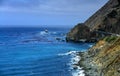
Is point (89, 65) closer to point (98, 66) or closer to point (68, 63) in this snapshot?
point (98, 66)

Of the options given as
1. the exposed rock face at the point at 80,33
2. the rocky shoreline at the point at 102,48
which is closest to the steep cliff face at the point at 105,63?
the rocky shoreline at the point at 102,48

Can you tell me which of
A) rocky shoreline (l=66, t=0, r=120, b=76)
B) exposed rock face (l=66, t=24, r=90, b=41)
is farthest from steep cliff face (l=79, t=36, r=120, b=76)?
exposed rock face (l=66, t=24, r=90, b=41)

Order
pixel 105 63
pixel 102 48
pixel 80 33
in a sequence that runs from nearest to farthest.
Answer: pixel 105 63, pixel 102 48, pixel 80 33

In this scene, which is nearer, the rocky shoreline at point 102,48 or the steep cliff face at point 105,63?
the steep cliff face at point 105,63

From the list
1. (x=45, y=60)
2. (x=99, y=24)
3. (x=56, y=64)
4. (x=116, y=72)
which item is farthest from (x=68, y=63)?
(x=99, y=24)

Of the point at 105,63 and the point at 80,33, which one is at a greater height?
the point at 80,33

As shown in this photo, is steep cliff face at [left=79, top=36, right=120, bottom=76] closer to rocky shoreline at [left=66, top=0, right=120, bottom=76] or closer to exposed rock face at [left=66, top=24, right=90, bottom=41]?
rocky shoreline at [left=66, top=0, right=120, bottom=76]

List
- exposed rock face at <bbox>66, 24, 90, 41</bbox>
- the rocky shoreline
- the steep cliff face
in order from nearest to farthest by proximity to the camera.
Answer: the steep cliff face, the rocky shoreline, exposed rock face at <bbox>66, 24, 90, 41</bbox>

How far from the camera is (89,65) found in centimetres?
8719

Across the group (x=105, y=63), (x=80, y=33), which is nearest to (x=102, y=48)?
(x=105, y=63)

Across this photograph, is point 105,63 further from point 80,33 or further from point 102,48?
point 80,33

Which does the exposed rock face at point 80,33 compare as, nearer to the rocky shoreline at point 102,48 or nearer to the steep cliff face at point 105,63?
the rocky shoreline at point 102,48

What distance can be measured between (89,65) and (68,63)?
1231 cm

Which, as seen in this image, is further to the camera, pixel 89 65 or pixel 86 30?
pixel 86 30
